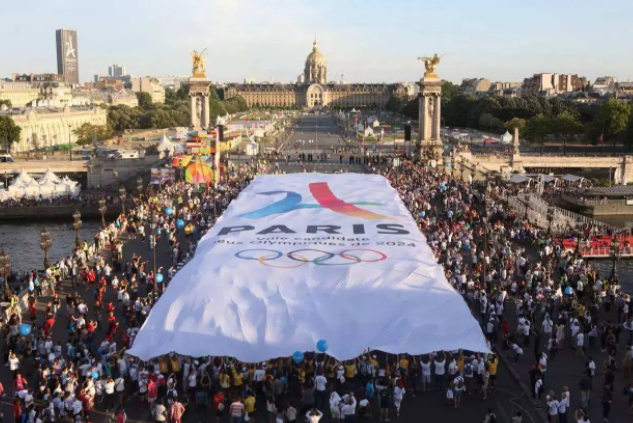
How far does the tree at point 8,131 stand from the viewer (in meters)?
75.8

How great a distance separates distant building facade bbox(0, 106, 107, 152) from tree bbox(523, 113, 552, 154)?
57182 millimetres

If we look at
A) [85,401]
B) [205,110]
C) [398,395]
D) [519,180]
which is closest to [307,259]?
[398,395]

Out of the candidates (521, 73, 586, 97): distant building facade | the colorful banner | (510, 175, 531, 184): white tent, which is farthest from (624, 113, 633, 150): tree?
(521, 73, 586, 97): distant building facade

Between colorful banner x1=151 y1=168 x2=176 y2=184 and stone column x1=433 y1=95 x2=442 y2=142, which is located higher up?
stone column x1=433 y1=95 x2=442 y2=142

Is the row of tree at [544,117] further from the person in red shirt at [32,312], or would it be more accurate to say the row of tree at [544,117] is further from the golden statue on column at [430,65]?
the person in red shirt at [32,312]

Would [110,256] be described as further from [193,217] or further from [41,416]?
[41,416]

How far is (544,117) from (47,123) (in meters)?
60.7

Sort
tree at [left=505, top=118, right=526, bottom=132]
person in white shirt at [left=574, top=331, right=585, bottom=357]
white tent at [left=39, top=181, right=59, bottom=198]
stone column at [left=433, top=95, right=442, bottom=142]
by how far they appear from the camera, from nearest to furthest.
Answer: person in white shirt at [left=574, top=331, right=585, bottom=357] < white tent at [left=39, top=181, right=59, bottom=198] < stone column at [left=433, top=95, right=442, bottom=142] < tree at [left=505, top=118, right=526, bottom=132]

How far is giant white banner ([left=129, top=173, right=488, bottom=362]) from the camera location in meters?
15.6

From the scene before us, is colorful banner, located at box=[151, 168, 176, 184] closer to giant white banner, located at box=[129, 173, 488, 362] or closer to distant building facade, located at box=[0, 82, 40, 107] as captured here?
giant white banner, located at box=[129, 173, 488, 362]

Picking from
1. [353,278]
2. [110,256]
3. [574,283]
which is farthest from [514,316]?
[110,256]

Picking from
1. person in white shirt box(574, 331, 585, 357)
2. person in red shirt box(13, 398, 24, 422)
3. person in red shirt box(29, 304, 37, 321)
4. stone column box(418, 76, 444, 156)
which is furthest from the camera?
stone column box(418, 76, 444, 156)

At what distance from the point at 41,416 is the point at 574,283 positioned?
17174 millimetres

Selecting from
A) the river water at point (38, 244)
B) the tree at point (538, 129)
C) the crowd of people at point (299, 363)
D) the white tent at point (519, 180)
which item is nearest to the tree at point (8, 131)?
the river water at point (38, 244)
